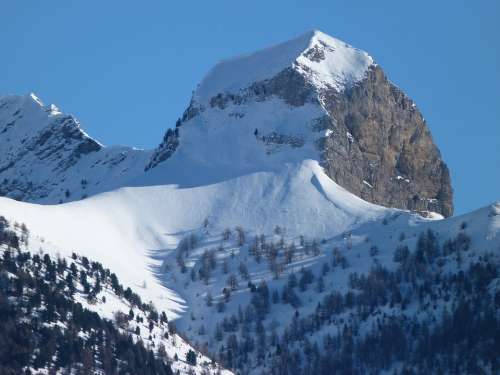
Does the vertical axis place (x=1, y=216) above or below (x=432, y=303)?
above

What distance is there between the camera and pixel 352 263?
195m

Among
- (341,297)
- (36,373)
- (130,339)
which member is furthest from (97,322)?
(341,297)

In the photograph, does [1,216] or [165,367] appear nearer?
[165,367]

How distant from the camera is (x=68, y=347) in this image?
161 metres

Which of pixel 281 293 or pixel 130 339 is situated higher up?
pixel 281 293

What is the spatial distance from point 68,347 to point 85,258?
27633 mm

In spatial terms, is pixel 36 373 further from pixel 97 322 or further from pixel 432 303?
pixel 432 303

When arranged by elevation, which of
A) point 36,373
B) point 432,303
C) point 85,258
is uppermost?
point 85,258

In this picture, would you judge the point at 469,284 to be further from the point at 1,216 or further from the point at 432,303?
the point at 1,216

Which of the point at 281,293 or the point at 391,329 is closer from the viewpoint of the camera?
the point at 391,329

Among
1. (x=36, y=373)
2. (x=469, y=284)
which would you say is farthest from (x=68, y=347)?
(x=469, y=284)

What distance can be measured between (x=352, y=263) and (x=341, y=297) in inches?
449

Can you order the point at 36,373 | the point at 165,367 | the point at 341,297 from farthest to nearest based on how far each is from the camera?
the point at 341,297, the point at 165,367, the point at 36,373

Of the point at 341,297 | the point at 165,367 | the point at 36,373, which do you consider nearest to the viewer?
the point at 36,373
